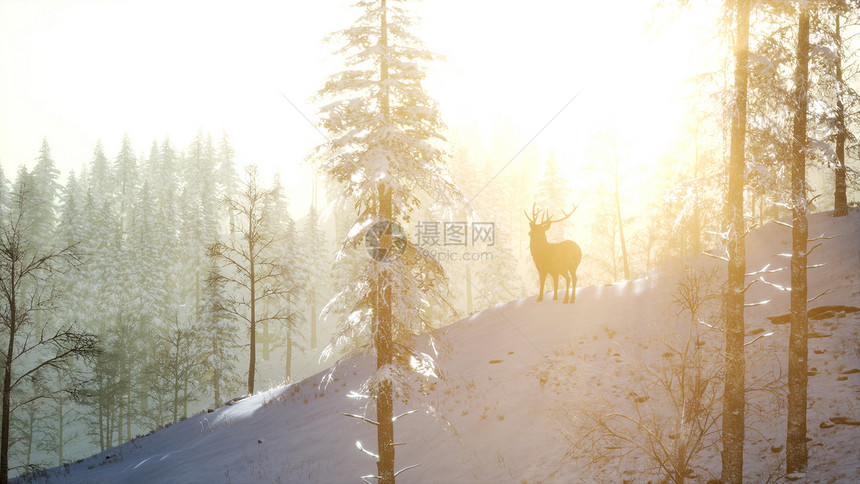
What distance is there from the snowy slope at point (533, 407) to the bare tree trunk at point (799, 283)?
0.54 meters

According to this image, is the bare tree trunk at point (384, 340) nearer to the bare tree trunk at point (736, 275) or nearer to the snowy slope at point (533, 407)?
the snowy slope at point (533, 407)

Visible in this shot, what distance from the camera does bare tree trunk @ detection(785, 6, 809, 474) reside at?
7.98 m

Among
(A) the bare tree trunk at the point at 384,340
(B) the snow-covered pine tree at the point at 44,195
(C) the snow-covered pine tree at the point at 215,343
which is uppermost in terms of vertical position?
(B) the snow-covered pine tree at the point at 44,195

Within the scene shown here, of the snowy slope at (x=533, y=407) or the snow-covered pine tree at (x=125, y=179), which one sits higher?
the snow-covered pine tree at (x=125, y=179)

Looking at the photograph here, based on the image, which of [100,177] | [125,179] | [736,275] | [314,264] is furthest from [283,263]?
[100,177]

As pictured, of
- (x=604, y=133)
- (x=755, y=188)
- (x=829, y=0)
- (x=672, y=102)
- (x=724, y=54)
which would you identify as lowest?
(x=755, y=188)

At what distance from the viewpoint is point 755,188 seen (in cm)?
788

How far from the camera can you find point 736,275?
7648 mm

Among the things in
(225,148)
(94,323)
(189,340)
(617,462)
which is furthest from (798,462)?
(225,148)

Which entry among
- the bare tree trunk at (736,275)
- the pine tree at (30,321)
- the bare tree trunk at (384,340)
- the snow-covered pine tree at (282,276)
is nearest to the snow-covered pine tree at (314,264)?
the snow-covered pine tree at (282,276)

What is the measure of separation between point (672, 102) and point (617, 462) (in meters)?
7.45

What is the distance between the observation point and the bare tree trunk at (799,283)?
7.98 meters

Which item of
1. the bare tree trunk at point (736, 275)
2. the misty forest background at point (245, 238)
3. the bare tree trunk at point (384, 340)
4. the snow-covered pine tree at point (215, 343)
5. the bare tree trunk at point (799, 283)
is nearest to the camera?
the bare tree trunk at point (736, 275)

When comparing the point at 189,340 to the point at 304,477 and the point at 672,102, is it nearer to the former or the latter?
the point at 304,477
